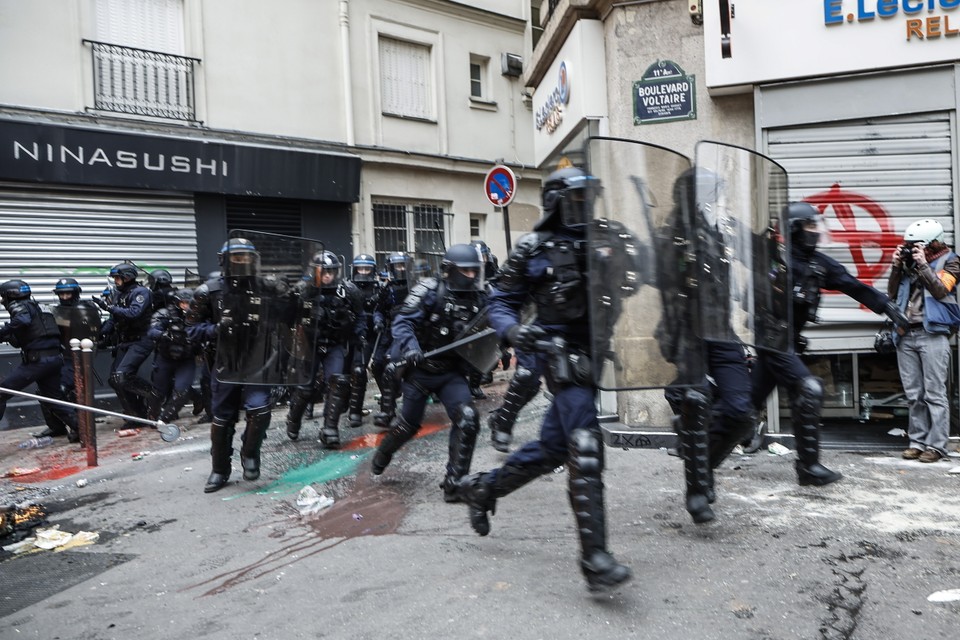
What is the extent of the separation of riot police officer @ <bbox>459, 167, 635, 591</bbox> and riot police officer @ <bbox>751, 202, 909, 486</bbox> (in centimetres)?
153

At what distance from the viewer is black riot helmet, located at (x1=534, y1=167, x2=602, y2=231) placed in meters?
3.70

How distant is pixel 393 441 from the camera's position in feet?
19.5

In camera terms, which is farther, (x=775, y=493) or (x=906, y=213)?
(x=906, y=213)

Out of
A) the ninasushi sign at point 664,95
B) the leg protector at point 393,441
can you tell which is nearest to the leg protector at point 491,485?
the leg protector at point 393,441

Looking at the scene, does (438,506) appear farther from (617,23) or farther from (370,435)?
(617,23)

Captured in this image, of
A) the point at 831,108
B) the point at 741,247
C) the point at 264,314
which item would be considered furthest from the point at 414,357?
the point at 831,108

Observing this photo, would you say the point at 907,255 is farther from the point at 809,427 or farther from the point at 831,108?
the point at 809,427

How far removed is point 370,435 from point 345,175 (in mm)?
6951

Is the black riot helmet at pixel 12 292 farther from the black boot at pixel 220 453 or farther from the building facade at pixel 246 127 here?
the black boot at pixel 220 453

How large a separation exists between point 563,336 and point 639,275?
447mm

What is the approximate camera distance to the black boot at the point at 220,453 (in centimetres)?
621

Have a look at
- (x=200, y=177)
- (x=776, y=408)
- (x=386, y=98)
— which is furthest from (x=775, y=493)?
(x=386, y=98)

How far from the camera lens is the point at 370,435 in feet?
27.6

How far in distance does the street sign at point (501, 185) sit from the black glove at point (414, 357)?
16.5ft
